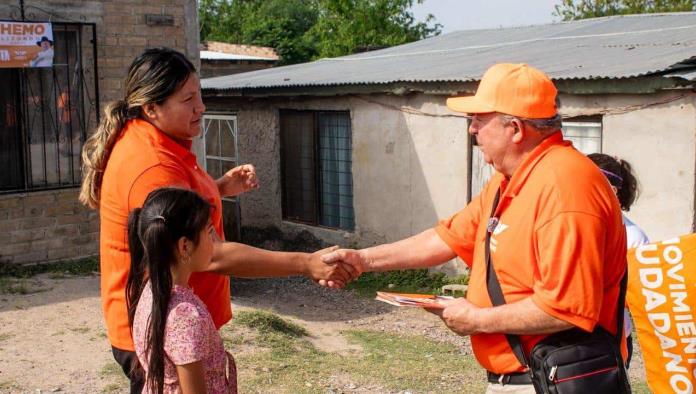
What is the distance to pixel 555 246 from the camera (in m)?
2.44

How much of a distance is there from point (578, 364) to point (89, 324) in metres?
→ 5.85

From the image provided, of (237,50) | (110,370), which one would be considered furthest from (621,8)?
(110,370)

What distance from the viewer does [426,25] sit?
28641 mm

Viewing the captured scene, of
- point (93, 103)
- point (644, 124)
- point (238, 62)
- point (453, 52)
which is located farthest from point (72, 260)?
point (238, 62)

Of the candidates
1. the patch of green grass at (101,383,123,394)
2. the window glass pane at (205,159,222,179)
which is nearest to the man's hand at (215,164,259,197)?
the patch of green grass at (101,383,123,394)

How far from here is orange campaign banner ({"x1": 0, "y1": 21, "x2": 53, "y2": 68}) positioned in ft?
30.0

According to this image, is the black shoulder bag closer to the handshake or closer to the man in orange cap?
the man in orange cap

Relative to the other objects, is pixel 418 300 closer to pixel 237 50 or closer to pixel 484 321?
pixel 484 321

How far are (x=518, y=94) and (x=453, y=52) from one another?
31.4 ft

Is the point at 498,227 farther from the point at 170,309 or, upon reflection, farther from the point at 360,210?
the point at 360,210

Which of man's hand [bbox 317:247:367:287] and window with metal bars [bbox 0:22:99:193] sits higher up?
window with metal bars [bbox 0:22:99:193]

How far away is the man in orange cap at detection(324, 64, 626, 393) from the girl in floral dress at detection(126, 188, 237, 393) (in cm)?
82

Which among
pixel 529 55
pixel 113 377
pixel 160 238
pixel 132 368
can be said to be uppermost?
pixel 529 55

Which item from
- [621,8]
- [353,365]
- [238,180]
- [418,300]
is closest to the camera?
[418,300]
